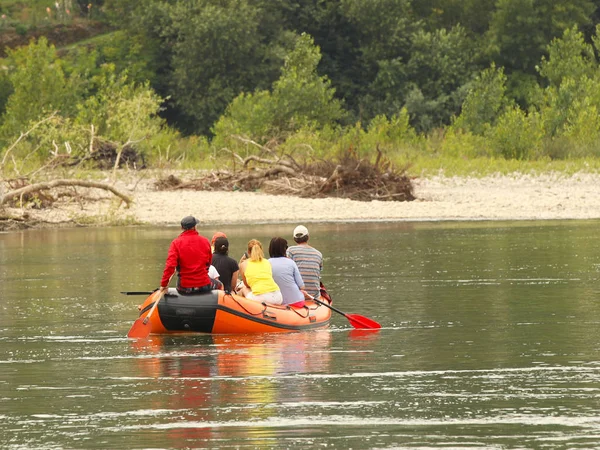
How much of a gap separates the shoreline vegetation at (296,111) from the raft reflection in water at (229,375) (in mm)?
20101

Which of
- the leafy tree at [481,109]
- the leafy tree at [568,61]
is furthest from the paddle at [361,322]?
the leafy tree at [568,61]

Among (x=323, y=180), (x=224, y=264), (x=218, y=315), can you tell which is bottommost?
(x=218, y=315)

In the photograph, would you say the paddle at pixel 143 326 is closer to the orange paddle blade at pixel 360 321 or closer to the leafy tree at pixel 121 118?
the orange paddle blade at pixel 360 321

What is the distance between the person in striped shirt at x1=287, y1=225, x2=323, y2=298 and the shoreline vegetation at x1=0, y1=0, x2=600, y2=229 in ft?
61.2

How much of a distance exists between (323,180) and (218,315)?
26194 millimetres

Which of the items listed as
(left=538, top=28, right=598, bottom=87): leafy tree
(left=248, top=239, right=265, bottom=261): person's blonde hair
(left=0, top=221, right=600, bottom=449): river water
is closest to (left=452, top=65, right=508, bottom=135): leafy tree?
(left=538, top=28, right=598, bottom=87): leafy tree

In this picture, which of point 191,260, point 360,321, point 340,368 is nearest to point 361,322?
point 360,321

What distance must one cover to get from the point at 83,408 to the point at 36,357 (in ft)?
A: 10.9

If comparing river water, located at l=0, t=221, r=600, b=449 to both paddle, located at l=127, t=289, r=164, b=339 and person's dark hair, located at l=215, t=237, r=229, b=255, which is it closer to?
paddle, located at l=127, t=289, r=164, b=339

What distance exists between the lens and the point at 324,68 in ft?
237

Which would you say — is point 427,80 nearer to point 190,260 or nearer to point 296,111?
point 296,111

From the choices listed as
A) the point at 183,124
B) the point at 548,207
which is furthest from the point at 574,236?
the point at 183,124

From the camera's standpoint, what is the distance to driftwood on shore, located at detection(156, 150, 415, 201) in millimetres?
42000

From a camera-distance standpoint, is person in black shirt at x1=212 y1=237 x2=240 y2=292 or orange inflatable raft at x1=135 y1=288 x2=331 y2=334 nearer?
orange inflatable raft at x1=135 y1=288 x2=331 y2=334
